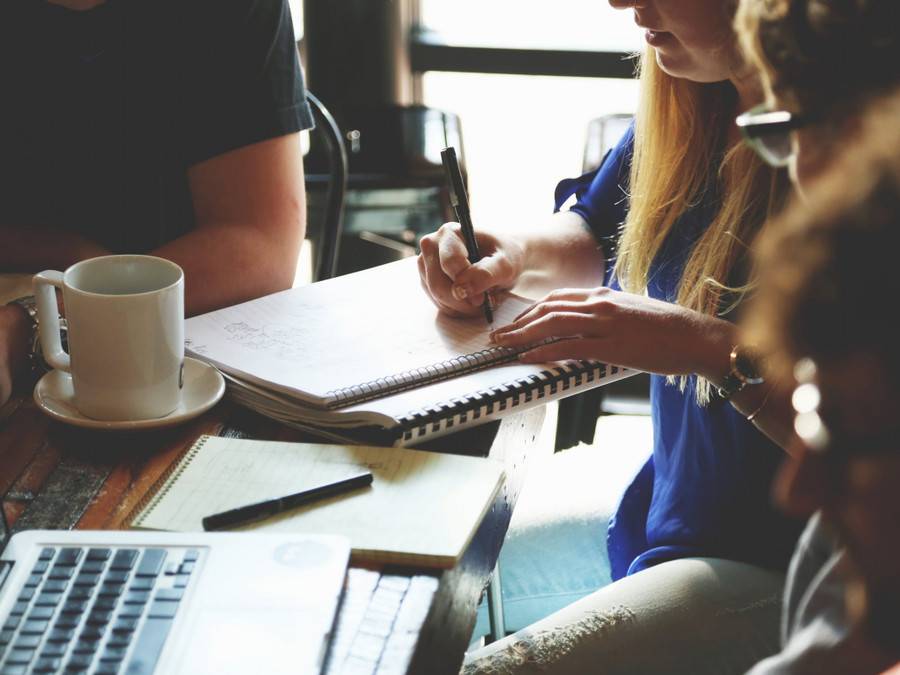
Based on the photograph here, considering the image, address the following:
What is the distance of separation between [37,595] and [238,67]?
0.83 m

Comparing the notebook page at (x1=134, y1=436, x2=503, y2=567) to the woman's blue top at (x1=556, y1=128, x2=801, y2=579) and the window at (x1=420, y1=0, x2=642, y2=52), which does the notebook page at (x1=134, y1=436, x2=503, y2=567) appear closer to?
the woman's blue top at (x1=556, y1=128, x2=801, y2=579)

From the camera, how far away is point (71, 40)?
126 cm

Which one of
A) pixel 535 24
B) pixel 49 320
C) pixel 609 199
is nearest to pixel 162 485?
pixel 49 320

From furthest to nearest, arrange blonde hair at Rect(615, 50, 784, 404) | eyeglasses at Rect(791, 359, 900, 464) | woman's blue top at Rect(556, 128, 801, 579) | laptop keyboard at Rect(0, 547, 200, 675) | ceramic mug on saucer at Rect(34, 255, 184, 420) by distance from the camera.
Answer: blonde hair at Rect(615, 50, 784, 404), woman's blue top at Rect(556, 128, 801, 579), ceramic mug on saucer at Rect(34, 255, 184, 420), laptop keyboard at Rect(0, 547, 200, 675), eyeglasses at Rect(791, 359, 900, 464)

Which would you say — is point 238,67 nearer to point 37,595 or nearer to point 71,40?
point 71,40

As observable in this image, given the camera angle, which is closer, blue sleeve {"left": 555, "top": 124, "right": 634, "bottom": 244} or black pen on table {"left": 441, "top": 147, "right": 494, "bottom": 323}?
black pen on table {"left": 441, "top": 147, "right": 494, "bottom": 323}

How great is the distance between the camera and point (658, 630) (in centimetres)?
92

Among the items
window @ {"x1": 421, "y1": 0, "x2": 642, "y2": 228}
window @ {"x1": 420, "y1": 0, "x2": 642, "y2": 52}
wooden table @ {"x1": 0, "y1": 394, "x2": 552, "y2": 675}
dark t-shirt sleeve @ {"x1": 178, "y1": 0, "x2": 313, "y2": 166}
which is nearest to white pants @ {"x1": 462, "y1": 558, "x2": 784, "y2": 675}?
wooden table @ {"x1": 0, "y1": 394, "x2": 552, "y2": 675}

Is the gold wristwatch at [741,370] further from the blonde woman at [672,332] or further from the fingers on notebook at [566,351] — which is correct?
the fingers on notebook at [566,351]

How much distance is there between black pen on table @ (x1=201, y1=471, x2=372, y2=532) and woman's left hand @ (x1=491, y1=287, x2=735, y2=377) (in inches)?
10.3

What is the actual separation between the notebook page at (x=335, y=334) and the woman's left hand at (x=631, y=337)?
0.07m

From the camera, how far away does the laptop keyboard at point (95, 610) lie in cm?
58

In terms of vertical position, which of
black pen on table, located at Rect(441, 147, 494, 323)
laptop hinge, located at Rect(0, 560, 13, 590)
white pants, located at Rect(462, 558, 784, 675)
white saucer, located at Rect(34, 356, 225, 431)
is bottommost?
white pants, located at Rect(462, 558, 784, 675)

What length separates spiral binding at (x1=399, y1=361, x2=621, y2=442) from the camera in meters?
0.86
